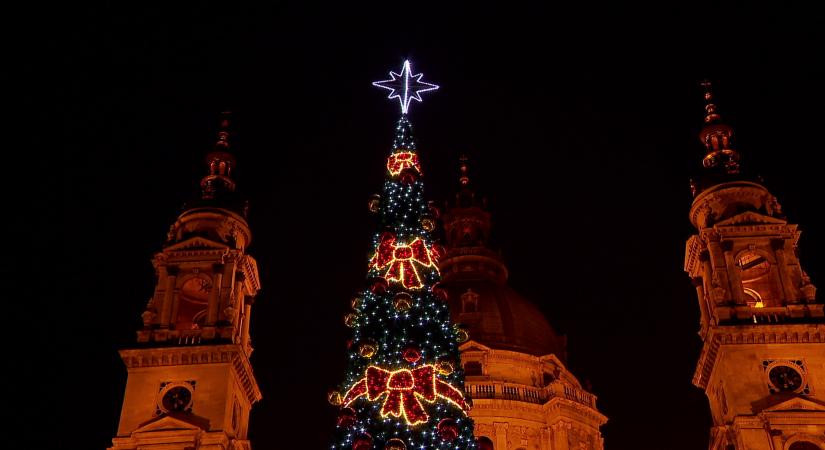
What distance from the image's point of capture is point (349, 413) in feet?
73.5


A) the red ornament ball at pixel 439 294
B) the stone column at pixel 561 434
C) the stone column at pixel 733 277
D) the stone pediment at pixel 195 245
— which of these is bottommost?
the red ornament ball at pixel 439 294

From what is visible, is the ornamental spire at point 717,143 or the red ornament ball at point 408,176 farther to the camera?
the ornamental spire at point 717,143

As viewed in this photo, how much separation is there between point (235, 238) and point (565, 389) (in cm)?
1850

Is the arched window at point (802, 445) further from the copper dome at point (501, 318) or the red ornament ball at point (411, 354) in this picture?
the copper dome at point (501, 318)

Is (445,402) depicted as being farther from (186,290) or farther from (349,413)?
(186,290)

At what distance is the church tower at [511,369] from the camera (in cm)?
4678

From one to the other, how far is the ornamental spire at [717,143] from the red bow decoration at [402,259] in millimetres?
18086

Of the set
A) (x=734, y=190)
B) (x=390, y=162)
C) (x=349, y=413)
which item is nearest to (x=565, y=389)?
(x=734, y=190)

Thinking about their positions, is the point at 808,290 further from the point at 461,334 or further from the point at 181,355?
the point at 181,355

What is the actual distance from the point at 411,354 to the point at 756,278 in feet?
62.1

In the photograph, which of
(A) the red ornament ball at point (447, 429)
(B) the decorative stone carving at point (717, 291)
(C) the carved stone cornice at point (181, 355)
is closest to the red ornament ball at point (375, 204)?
(A) the red ornament ball at point (447, 429)

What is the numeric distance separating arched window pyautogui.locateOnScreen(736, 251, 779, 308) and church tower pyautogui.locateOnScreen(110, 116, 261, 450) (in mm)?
17200

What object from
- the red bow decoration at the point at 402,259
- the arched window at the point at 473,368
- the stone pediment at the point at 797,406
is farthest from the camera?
the arched window at the point at 473,368

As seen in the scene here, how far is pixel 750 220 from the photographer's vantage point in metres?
36.8
